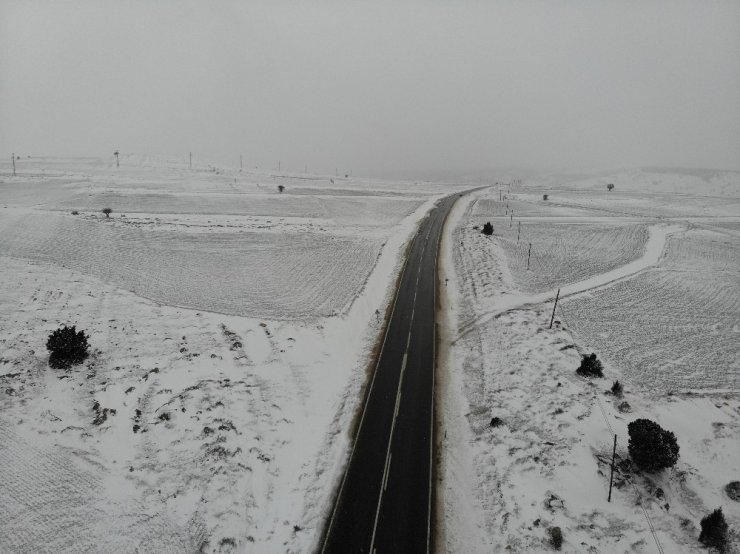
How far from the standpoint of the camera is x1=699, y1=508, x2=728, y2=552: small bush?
57.3 ft

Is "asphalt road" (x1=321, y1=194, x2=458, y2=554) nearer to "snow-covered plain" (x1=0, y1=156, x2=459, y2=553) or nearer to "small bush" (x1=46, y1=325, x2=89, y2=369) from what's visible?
"snow-covered plain" (x1=0, y1=156, x2=459, y2=553)

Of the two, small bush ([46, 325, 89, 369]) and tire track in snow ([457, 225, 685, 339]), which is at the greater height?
tire track in snow ([457, 225, 685, 339])

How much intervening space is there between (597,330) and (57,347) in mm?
41368

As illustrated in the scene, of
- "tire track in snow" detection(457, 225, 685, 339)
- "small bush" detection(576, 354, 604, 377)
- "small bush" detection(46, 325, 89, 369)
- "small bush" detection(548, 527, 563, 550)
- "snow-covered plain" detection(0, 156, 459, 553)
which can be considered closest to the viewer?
"small bush" detection(548, 527, 563, 550)

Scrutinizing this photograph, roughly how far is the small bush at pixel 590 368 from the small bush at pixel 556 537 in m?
13.0

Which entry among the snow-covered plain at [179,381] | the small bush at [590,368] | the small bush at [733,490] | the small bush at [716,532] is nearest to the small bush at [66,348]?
the snow-covered plain at [179,381]

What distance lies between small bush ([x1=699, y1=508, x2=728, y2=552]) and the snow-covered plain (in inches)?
661

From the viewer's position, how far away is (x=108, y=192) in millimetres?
87562

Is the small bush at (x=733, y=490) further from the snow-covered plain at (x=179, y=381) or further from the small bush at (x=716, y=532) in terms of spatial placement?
the snow-covered plain at (x=179, y=381)

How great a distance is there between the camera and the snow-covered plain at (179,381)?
18797mm

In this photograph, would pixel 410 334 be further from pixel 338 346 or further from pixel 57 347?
pixel 57 347

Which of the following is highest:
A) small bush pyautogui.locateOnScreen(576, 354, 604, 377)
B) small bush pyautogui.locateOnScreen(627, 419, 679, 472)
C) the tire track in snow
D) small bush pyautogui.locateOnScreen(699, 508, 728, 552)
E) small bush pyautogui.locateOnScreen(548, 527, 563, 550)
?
the tire track in snow

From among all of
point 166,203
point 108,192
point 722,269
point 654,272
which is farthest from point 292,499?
point 108,192

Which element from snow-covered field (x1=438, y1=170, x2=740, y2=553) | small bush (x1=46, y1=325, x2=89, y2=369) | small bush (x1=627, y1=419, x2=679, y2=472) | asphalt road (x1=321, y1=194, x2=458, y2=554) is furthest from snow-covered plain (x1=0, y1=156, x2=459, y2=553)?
small bush (x1=627, y1=419, x2=679, y2=472)
